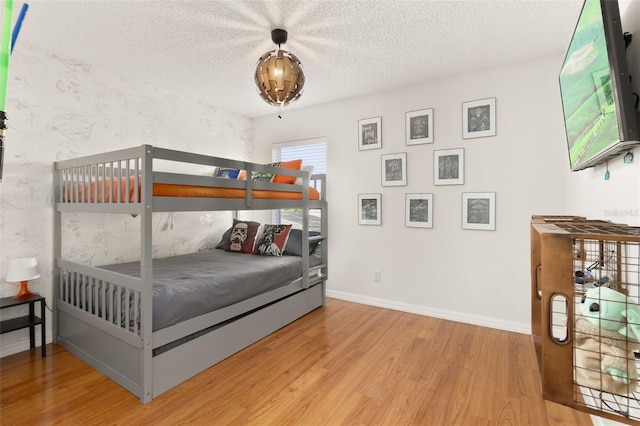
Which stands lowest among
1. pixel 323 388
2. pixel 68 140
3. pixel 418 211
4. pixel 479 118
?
pixel 323 388

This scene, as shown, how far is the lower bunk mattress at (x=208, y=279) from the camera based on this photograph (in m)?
1.90

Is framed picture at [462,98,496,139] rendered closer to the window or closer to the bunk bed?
the window

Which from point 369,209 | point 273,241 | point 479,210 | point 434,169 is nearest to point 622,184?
point 479,210

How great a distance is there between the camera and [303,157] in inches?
157

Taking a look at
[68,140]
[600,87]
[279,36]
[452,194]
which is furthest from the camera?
[452,194]

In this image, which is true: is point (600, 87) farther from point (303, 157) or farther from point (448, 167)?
point (303, 157)

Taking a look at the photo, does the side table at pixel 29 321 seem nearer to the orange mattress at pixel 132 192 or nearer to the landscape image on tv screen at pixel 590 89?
the orange mattress at pixel 132 192

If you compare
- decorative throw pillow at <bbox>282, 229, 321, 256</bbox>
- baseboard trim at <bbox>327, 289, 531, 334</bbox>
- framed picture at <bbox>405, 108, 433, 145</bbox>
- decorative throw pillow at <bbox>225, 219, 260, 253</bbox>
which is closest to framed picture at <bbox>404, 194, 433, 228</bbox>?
framed picture at <bbox>405, 108, 433, 145</bbox>

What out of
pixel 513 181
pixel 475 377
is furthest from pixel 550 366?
pixel 513 181

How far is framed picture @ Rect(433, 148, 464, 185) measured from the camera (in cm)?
293

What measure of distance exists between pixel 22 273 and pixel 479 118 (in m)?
3.90

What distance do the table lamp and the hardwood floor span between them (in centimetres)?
48

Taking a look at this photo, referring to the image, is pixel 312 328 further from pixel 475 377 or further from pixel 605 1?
pixel 605 1

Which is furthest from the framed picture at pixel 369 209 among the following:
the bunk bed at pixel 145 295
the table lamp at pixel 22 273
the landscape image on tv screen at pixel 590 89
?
the table lamp at pixel 22 273
